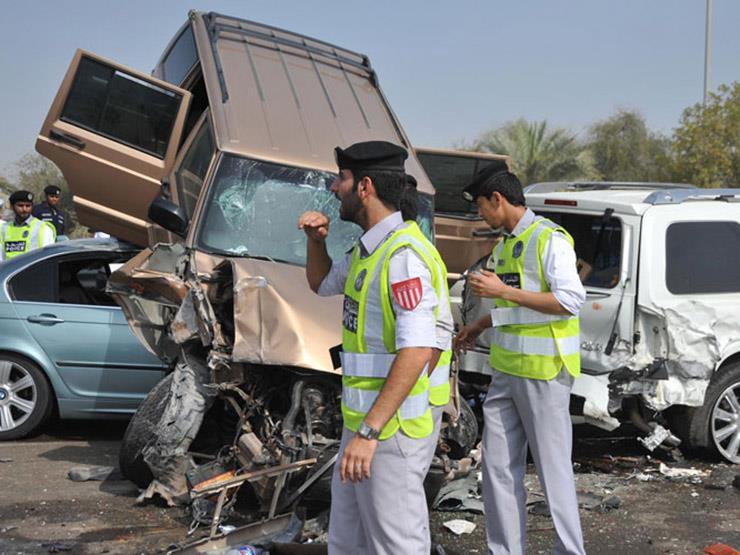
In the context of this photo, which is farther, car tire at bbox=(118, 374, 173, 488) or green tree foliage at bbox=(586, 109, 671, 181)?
green tree foliage at bbox=(586, 109, 671, 181)

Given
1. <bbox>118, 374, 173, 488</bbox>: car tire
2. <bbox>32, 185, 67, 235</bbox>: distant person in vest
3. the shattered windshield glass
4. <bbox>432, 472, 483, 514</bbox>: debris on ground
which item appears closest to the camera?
<bbox>118, 374, 173, 488</bbox>: car tire

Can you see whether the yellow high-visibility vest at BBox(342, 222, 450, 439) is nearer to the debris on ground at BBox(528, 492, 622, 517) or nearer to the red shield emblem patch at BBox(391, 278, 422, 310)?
the red shield emblem patch at BBox(391, 278, 422, 310)

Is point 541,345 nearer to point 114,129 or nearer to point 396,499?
point 396,499

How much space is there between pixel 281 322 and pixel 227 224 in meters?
1.26

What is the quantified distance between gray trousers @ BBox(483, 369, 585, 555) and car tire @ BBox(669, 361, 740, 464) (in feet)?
8.94

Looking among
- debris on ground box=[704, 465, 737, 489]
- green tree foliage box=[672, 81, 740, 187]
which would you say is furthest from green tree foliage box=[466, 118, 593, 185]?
debris on ground box=[704, 465, 737, 489]

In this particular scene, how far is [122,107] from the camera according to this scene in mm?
7430

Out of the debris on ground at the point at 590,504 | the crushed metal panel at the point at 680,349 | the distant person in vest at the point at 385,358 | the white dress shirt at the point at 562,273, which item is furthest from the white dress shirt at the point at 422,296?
the crushed metal panel at the point at 680,349

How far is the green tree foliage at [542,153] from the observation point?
27516 millimetres

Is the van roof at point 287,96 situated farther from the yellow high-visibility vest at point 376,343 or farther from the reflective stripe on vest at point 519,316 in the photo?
the yellow high-visibility vest at point 376,343

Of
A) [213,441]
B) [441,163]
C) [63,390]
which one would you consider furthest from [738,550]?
[63,390]

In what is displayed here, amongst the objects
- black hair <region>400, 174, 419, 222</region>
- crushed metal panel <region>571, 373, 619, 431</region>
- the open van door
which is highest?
the open van door

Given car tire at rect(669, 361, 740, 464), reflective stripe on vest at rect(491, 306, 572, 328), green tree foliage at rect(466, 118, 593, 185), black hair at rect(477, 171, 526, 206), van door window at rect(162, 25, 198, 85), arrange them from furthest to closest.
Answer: green tree foliage at rect(466, 118, 593, 185), van door window at rect(162, 25, 198, 85), car tire at rect(669, 361, 740, 464), black hair at rect(477, 171, 526, 206), reflective stripe on vest at rect(491, 306, 572, 328)

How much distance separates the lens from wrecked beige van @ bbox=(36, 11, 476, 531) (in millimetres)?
5113
